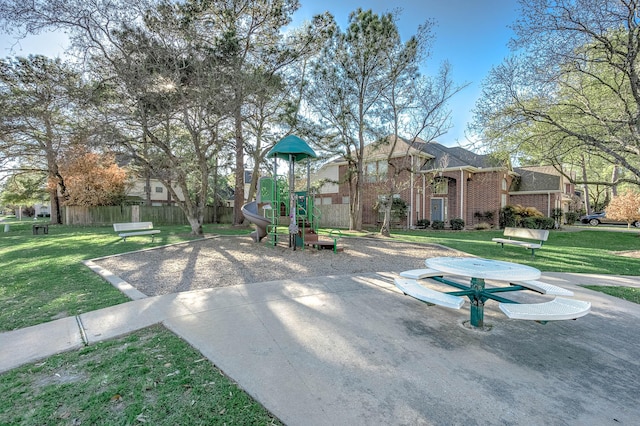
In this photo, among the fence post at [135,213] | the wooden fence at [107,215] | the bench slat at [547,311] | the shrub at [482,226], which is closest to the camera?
the bench slat at [547,311]

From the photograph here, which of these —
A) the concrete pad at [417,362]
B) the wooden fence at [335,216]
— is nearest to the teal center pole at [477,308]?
the concrete pad at [417,362]

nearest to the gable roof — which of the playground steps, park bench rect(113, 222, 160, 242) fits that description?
the playground steps

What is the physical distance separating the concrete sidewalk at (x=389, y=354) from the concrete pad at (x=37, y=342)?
0.01 metres

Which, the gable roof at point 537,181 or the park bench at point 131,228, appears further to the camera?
the gable roof at point 537,181

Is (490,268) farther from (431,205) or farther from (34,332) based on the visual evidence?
(431,205)

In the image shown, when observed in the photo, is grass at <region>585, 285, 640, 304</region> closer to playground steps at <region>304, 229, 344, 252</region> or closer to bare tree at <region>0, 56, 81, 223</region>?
playground steps at <region>304, 229, 344, 252</region>

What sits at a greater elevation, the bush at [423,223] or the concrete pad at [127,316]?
the bush at [423,223]

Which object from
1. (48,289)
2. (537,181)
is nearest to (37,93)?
(48,289)

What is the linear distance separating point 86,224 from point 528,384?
1051 inches

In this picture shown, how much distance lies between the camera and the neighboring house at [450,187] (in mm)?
20625

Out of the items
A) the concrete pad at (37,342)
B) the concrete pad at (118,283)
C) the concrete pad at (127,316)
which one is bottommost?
the concrete pad at (37,342)

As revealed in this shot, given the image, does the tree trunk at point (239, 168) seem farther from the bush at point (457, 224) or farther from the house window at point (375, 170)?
the bush at point (457, 224)

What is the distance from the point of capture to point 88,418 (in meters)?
2.15

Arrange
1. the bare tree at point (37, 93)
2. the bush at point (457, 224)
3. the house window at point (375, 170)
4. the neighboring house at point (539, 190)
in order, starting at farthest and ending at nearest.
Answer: the neighboring house at point (539, 190) → the house window at point (375, 170) → the bush at point (457, 224) → the bare tree at point (37, 93)
